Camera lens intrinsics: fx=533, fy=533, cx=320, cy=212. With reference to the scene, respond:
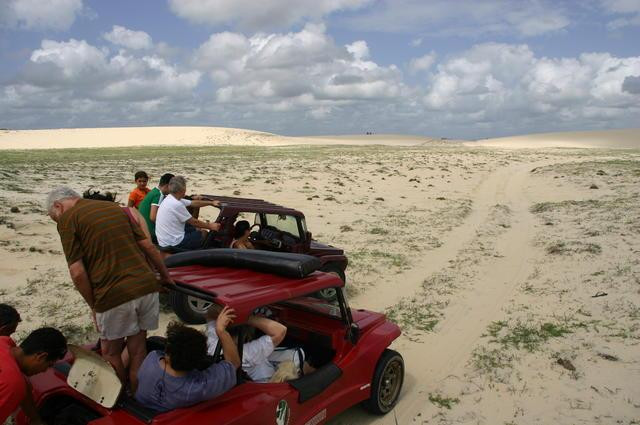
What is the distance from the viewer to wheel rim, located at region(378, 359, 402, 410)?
16.5 ft

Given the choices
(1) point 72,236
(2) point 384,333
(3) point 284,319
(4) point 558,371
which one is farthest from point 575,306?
(1) point 72,236

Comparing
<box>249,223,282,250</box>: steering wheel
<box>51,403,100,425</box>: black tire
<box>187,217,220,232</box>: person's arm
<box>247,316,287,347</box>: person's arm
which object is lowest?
<box>51,403,100,425</box>: black tire

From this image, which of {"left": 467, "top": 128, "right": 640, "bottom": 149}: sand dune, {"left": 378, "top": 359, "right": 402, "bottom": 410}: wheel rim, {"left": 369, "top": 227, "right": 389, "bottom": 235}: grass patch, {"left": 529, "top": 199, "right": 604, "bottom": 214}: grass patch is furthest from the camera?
{"left": 467, "top": 128, "right": 640, "bottom": 149}: sand dune

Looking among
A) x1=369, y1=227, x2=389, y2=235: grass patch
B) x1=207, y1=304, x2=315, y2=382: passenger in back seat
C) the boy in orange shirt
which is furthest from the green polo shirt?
x1=369, y1=227, x2=389, y2=235: grass patch

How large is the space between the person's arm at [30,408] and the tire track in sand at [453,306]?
254 centimetres

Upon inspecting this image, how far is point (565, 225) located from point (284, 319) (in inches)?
446

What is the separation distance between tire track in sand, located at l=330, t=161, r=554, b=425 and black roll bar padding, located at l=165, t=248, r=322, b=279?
1.69 metres

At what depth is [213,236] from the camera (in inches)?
282

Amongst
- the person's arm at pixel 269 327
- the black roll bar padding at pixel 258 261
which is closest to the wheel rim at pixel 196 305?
the black roll bar padding at pixel 258 261

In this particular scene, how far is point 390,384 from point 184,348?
2602mm

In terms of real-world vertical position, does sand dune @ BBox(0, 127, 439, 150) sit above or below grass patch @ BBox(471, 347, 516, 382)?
above

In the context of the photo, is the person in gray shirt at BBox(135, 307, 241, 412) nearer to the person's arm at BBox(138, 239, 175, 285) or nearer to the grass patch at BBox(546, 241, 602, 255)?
the person's arm at BBox(138, 239, 175, 285)

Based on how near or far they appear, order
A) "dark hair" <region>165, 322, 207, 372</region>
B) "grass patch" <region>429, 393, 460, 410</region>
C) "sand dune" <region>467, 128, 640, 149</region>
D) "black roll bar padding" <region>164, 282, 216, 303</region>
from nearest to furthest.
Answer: "dark hair" <region>165, 322, 207, 372</region> → "black roll bar padding" <region>164, 282, 216, 303</region> → "grass patch" <region>429, 393, 460, 410</region> → "sand dune" <region>467, 128, 640, 149</region>

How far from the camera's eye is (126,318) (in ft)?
12.5
